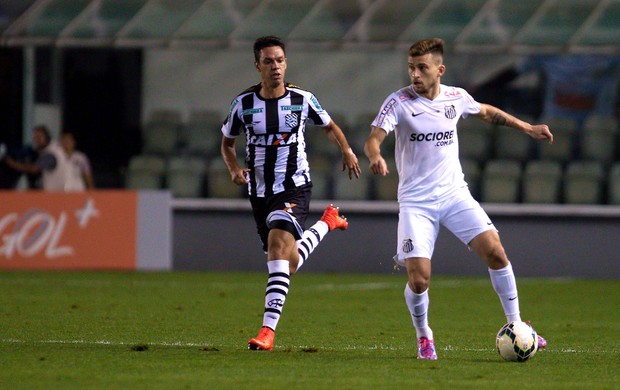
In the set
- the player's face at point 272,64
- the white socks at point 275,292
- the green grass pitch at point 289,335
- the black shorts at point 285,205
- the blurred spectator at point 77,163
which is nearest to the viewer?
the green grass pitch at point 289,335

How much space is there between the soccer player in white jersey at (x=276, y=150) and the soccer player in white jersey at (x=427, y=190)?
63cm

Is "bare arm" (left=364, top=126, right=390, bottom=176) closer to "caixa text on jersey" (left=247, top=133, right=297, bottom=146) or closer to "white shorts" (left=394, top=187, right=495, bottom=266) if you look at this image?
"white shorts" (left=394, top=187, right=495, bottom=266)

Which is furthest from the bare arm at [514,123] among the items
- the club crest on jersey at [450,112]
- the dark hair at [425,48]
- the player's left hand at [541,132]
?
the dark hair at [425,48]

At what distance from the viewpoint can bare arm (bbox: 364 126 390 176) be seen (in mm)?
7168

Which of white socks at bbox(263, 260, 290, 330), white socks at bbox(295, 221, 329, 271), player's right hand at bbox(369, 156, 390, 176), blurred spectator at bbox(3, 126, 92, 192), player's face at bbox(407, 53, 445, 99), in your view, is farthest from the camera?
blurred spectator at bbox(3, 126, 92, 192)

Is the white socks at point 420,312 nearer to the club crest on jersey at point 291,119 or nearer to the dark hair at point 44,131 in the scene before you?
the club crest on jersey at point 291,119

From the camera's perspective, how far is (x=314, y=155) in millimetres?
18578

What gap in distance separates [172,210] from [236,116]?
9.16 metres

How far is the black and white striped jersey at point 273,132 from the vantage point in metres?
8.37

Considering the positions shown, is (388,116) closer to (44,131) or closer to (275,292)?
(275,292)

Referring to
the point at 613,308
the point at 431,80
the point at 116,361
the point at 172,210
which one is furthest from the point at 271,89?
the point at 172,210

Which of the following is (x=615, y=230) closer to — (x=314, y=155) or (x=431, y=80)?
(x=314, y=155)

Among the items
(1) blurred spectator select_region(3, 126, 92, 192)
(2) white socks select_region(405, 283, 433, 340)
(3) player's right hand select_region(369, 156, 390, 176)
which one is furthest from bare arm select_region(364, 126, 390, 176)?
(1) blurred spectator select_region(3, 126, 92, 192)

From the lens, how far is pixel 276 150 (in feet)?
27.6
